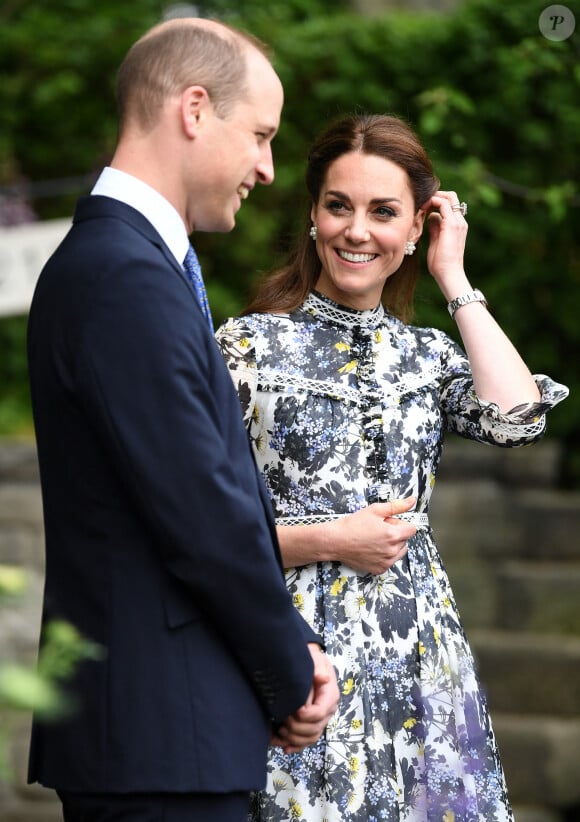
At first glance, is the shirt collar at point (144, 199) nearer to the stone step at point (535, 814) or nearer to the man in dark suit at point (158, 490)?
the man in dark suit at point (158, 490)

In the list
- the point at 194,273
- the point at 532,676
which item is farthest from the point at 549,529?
the point at 194,273

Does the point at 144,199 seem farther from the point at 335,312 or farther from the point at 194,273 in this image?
the point at 335,312

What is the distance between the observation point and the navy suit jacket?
1.87 meters

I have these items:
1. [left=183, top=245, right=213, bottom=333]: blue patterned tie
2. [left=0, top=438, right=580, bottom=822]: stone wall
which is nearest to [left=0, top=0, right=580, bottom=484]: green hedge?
[left=0, top=438, right=580, bottom=822]: stone wall

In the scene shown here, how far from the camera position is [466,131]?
623cm

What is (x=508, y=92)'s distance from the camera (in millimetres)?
6047

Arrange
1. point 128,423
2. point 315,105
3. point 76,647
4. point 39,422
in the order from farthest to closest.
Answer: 1. point 315,105
2. point 39,422
3. point 128,423
4. point 76,647

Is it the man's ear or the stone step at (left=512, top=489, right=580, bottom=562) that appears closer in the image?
the man's ear

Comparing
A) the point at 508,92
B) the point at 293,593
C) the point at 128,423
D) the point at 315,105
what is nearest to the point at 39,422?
the point at 128,423

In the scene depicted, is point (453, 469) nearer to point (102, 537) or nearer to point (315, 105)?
point (315, 105)

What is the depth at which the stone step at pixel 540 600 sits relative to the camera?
554cm

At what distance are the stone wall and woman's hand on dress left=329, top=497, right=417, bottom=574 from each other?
2061 millimetres

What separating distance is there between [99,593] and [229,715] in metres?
0.26

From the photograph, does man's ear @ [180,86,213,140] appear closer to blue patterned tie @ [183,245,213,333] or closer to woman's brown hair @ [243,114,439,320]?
blue patterned tie @ [183,245,213,333]
